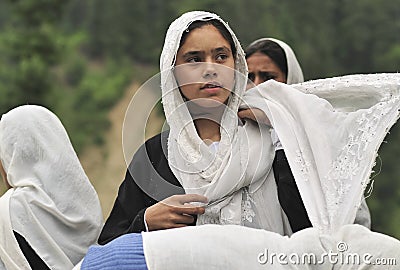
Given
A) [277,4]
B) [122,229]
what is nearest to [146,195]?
[122,229]

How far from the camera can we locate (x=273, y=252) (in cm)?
117

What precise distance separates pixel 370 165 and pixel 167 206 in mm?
358

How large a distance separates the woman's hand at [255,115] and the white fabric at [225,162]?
15 mm

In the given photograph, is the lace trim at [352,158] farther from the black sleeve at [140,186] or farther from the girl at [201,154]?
the black sleeve at [140,186]

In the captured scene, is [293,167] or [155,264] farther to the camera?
[293,167]

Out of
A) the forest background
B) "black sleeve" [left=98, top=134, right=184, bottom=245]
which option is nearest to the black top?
"black sleeve" [left=98, top=134, right=184, bottom=245]

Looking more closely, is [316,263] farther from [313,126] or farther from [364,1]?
[364,1]

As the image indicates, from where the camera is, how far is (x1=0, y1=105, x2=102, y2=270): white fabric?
1760 millimetres

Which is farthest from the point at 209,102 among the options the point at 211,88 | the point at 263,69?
the point at 263,69

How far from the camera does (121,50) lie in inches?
485

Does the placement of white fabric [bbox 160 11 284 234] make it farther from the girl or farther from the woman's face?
the woman's face

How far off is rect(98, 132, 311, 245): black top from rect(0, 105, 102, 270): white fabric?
0.29 metres

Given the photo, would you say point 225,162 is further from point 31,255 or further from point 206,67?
point 31,255

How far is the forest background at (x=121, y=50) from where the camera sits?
25.4ft
